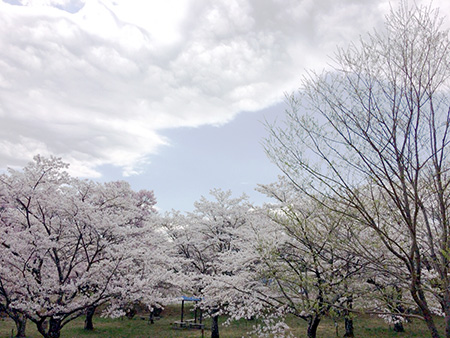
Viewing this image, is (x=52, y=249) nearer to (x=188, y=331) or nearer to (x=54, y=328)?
(x=54, y=328)

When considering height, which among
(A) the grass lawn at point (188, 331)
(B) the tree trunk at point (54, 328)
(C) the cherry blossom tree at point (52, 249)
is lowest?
(A) the grass lawn at point (188, 331)

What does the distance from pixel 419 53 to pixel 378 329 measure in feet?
55.7

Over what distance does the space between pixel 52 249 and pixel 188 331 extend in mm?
9970

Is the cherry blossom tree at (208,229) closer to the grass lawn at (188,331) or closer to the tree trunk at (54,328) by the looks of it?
the grass lawn at (188,331)

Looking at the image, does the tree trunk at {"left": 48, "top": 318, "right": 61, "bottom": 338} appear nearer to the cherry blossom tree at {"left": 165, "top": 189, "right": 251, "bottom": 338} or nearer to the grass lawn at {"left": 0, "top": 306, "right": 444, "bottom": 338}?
the grass lawn at {"left": 0, "top": 306, "right": 444, "bottom": 338}

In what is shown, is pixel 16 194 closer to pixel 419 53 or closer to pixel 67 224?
pixel 67 224

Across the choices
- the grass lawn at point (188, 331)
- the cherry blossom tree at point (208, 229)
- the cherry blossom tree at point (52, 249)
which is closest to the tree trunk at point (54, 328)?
the cherry blossom tree at point (52, 249)

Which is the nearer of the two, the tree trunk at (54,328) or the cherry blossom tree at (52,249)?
the cherry blossom tree at (52,249)

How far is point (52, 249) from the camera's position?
11359 mm

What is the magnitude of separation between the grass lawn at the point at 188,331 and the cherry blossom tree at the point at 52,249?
600 centimetres

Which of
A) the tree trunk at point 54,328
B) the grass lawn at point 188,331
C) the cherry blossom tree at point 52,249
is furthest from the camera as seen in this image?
the grass lawn at point 188,331

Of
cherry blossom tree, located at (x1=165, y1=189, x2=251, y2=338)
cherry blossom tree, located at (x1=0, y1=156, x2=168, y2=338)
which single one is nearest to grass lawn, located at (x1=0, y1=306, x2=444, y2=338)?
cherry blossom tree, located at (x1=165, y1=189, x2=251, y2=338)

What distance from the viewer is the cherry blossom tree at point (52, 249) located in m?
9.83

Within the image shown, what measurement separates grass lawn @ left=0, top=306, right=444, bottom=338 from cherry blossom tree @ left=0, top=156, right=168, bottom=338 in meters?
6.00
